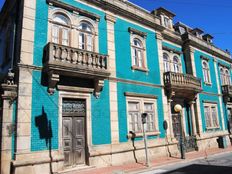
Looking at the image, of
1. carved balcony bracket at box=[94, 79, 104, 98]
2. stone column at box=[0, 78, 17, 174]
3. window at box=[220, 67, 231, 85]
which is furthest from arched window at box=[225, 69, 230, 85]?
stone column at box=[0, 78, 17, 174]

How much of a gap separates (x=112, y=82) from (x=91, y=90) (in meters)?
1.56

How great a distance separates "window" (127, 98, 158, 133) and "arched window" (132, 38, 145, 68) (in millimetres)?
2431

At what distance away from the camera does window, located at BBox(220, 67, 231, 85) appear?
22.5 m

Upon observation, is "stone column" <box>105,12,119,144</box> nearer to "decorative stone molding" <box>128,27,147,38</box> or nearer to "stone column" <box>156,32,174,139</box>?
"decorative stone molding" <box>128,27,147,38</box>

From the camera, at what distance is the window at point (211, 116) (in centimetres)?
1850

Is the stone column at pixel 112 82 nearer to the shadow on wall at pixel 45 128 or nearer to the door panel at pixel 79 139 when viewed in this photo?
the door panel at pixel 79 139

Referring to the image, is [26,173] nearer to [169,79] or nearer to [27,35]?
[27,35]

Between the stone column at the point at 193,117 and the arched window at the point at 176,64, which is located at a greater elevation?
the arched window at the point at 176,64

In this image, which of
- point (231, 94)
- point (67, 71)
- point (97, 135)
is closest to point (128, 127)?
point (97, 135)

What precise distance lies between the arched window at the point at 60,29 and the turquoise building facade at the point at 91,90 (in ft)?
0.16

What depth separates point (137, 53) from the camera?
14.0 metres

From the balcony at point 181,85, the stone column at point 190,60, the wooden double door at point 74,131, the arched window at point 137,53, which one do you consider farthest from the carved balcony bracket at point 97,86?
the stone column at point 190,60

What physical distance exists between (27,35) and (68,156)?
576 centimetres

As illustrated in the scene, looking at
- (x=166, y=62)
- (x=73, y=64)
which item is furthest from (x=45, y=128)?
(x=166, y=62)
